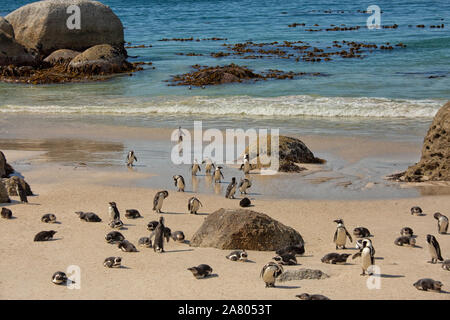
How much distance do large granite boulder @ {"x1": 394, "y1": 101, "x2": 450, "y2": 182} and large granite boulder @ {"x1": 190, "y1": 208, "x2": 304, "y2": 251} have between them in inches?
218

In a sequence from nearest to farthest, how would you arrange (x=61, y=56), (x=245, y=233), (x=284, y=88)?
(x=245, y=233) < (x=284, y=88) < (x=61, y=56)

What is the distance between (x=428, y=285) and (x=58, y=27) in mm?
29787

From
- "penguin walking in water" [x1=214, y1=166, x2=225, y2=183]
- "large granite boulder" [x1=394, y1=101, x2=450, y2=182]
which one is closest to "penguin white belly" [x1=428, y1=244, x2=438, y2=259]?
"large granite boulder" [x1=394, y1=101, x2=450, y2=182]

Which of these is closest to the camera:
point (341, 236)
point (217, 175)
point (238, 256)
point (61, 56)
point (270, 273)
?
point (270, 273)

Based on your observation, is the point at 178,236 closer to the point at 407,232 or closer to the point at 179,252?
the point at 179,252

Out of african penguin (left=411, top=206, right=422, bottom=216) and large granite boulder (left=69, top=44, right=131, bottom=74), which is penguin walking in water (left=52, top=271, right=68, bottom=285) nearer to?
african penguin (left=411, top=206, right=422, bottom=216)

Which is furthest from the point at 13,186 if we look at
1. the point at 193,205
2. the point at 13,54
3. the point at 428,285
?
the point at 13,54

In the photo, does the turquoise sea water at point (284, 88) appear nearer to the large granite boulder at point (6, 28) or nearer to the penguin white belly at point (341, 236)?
the large granite boulder at point (6, 28)


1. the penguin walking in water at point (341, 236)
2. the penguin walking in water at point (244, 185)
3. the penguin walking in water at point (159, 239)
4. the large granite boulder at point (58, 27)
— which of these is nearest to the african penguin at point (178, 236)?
the penguin walking in water at point (159, 239)

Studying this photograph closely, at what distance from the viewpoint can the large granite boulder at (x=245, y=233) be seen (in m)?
10.1

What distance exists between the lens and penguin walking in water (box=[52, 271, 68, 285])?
27.6 ft

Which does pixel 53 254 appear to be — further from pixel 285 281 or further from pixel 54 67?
pixel 54 67

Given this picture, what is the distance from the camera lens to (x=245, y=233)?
1011cm

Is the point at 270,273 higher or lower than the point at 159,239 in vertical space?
higher
